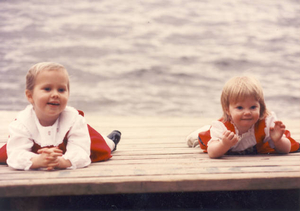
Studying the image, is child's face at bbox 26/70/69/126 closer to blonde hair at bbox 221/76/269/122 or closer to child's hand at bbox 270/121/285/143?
blonde hair at bbox 221/76/269/122

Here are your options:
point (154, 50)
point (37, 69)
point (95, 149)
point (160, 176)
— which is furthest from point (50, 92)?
point (154, 50)

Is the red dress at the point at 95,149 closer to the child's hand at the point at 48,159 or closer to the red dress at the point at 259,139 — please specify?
the child's hand at the point at 48,159

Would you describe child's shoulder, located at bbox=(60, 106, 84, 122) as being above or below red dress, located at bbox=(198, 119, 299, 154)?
above

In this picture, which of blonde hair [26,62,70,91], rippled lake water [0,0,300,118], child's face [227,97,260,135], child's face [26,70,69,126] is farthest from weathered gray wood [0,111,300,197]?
rippled lake water [0,0,300,118]

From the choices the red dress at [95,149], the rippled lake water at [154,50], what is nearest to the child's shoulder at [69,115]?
the red dress at [95,149]

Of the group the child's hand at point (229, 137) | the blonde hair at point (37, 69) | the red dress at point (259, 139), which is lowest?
the red dress at point (259, 139)
